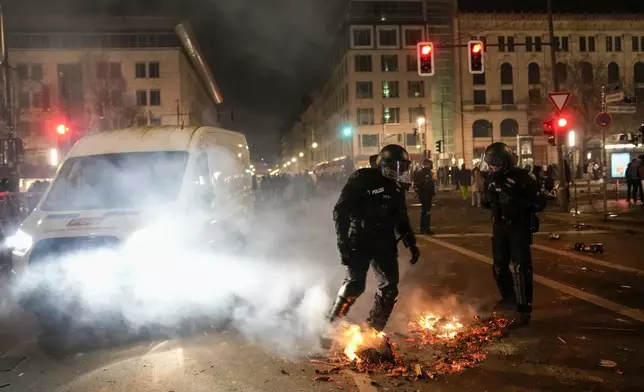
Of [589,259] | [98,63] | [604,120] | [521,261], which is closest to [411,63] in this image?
[98,63]

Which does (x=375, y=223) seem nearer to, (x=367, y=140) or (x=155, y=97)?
(x=155, y=97)

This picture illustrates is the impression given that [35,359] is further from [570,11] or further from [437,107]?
[570,11]

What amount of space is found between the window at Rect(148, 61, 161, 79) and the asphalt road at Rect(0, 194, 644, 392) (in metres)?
55.3

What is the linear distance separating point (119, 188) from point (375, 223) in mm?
4138

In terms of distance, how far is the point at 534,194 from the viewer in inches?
226

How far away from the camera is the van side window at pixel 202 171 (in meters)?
8.02

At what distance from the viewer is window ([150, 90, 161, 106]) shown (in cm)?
5941

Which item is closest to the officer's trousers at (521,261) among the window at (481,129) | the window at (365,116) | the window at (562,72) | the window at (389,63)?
the window at (562,72)

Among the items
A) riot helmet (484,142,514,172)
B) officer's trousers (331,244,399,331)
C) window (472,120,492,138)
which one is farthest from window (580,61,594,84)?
officer's trousers (331,244,399,331)

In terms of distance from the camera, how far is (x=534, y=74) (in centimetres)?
6006

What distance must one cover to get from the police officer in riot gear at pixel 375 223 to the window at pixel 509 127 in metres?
58.6

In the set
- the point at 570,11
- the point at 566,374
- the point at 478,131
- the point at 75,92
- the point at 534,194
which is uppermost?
the point at 570,11

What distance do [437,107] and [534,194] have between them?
5794cm

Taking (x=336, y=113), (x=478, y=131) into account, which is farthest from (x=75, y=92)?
(x=478, y=131)
